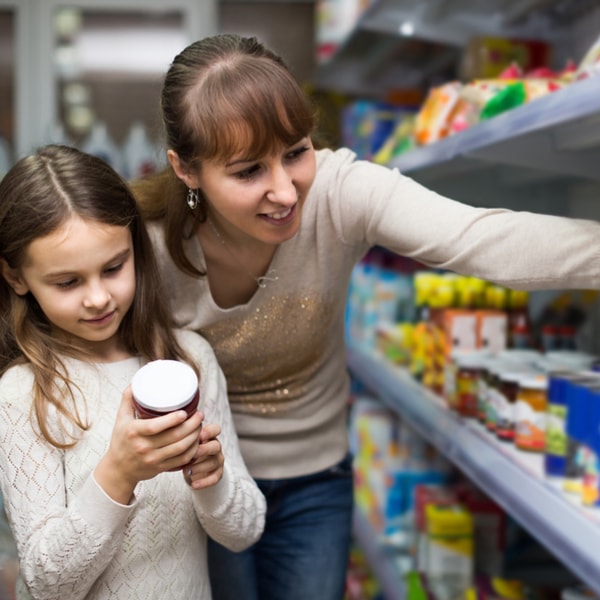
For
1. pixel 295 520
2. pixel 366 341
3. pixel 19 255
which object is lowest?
pixel 366 341

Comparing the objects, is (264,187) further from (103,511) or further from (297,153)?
(103,511)

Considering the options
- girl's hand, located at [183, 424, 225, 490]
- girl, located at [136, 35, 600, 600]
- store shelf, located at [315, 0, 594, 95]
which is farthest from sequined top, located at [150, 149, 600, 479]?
store shelf, located at [315, 0, 594, 95]

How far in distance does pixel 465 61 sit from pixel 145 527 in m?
1.72

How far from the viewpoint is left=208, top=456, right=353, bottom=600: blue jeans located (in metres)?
1.64

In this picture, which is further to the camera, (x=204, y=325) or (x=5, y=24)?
(x=5, y=24)

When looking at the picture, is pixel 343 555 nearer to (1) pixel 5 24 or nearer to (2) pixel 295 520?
(2) pixel 295 520

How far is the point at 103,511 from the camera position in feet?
3.61

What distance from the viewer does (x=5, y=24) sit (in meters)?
4.83

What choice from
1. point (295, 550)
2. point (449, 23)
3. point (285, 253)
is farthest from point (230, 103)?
point (449, 23)

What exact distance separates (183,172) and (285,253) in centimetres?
25

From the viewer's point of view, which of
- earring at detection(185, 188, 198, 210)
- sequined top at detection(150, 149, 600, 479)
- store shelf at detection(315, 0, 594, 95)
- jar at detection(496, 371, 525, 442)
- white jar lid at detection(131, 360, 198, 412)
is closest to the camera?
white jar lid at detection(131, 360, 198, 412)

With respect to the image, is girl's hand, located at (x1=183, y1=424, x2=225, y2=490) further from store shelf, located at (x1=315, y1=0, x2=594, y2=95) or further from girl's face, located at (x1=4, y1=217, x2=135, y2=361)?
store shelf, located at (x1=315, y1=0, x2=594, y2=95)

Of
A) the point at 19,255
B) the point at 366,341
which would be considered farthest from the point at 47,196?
the point at 366,341

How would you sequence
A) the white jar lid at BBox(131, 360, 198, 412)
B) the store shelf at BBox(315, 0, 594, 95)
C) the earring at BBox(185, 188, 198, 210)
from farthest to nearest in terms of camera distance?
the store shelf at BBox(315, 0, 594, 95)
the earring at BBox(185, 188, 198, 210)
the white jar lid at BBox(131, 360, 198, 412)
